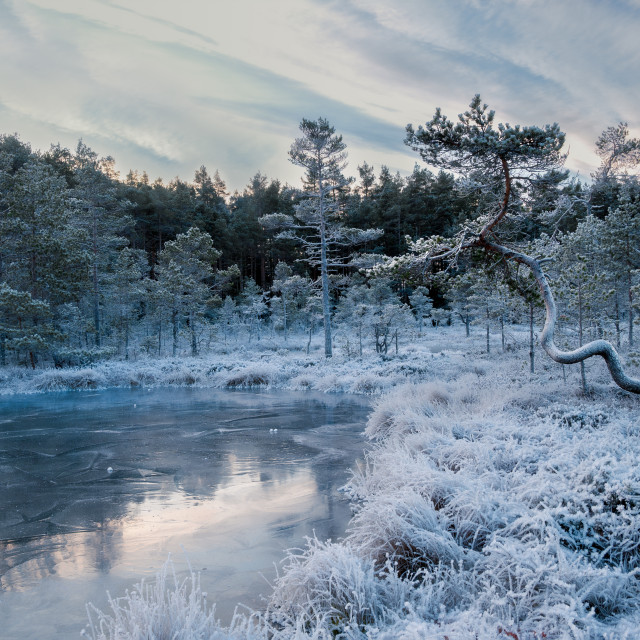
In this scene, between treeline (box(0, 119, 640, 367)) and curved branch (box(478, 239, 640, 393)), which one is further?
treeline (box(0, 119, 640, 367))

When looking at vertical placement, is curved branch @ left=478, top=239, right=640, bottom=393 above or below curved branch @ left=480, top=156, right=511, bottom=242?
below

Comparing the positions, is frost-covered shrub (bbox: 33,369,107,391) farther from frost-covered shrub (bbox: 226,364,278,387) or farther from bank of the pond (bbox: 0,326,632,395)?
frost-covered shrub (bbox: 226,364,278,387)

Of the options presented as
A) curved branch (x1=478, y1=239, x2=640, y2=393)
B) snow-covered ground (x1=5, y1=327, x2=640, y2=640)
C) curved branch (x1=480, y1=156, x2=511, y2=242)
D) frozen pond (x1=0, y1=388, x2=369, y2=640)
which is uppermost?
curved branch (x1=480, y1=156, x2=511, y2=242)

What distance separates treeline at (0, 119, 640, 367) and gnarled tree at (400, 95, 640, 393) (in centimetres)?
32

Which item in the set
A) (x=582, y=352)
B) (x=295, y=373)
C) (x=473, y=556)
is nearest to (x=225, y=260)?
(x=295, y=373)

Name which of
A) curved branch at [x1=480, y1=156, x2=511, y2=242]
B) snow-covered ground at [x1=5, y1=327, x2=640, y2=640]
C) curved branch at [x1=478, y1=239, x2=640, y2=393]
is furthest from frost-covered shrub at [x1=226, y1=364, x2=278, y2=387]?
curved branch at [x1=478, y1=239, x2=640, y2=393]

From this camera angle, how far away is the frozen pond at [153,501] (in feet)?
13.4

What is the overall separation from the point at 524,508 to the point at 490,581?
869 mm

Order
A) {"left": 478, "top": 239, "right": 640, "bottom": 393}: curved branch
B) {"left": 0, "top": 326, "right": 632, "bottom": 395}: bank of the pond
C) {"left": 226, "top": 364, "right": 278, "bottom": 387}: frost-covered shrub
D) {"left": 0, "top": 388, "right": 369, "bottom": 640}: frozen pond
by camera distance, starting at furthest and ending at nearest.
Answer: {"left": 226, "top": 364, "right": 278, "bottom": 387}: frost-covered shrub
{"left": 0, "top": 326, "right": 632, "bottom": 395}: bank of the pond
{"left": 478, "top": 239, "right": 640, "bottom": 393}: curved branch
{"left": 0, "top": 388, "right": 369, "bottom": 640}: frozen pond

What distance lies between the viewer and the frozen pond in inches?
161

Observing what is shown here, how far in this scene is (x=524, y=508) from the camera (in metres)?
4.04

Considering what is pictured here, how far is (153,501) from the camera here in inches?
245

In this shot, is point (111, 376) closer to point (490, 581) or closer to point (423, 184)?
point (490, 581)

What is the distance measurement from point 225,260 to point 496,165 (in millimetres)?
41225
